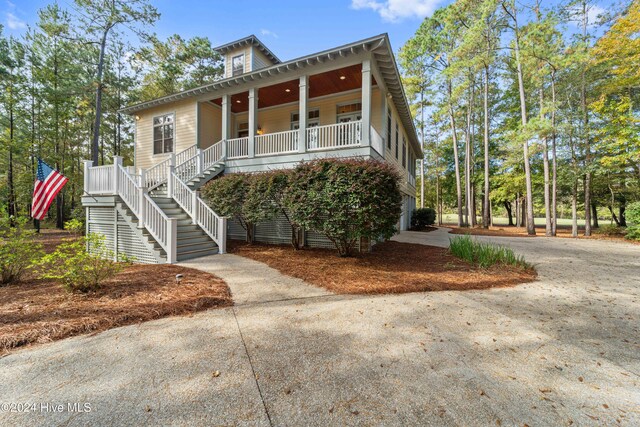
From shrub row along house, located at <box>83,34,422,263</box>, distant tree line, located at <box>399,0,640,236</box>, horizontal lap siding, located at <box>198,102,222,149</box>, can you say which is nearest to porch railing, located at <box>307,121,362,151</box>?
shrub row along house, located at <box>83,34,422,263</box>

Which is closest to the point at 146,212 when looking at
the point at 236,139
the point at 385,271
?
the point at 236,139

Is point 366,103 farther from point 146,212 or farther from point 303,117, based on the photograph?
point 146,212

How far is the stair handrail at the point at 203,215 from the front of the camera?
7.41 metres

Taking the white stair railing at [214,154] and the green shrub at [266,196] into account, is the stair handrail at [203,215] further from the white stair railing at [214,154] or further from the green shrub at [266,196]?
the white stair railing at [214,154]

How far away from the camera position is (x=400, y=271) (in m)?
5.64

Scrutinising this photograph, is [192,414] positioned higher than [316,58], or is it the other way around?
[316,58]

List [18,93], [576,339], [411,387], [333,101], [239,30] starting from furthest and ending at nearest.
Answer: [18,93]
[239,30]
[333,101]
[576,339]
[411,387]

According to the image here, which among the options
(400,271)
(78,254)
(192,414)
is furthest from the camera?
(400,271)

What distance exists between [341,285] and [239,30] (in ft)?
50.5

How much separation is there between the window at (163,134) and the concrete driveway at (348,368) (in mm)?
12113

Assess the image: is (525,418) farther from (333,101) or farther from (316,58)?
(333,101)

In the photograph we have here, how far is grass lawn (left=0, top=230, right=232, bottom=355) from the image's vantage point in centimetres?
275

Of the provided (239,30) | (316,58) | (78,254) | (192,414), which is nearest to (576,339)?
(192,414)

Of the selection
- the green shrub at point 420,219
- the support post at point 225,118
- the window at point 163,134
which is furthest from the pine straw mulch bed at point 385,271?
the green shrub at point 420,219
